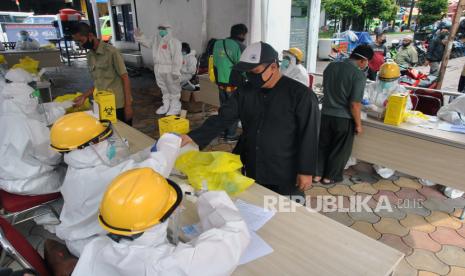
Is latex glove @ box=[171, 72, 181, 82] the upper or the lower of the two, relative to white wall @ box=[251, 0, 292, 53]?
lower

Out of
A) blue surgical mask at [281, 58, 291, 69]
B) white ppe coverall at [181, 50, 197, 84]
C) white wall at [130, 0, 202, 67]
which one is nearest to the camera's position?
blue surgical mask at [281, 58, 291, 69]

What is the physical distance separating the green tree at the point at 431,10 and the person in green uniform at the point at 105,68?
1161 cm

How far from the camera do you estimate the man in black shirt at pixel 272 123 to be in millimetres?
1614

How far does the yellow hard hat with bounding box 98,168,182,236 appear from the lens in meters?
0.84

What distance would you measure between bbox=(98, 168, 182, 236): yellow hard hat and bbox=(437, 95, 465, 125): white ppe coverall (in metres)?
2.86

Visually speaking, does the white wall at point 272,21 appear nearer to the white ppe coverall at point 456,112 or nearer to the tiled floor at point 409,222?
the tiled floor at point 409,222

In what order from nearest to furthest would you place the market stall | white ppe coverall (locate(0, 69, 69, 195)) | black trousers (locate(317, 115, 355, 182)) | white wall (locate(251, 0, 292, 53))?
the market stall → white ppe coverall (locate(0, 69, 69, 195)) → black trousers (locate(317, 115, 355, 182)) → white wall (locate(251, 0, 292, 53))

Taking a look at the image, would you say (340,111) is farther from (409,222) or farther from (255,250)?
(255,250)

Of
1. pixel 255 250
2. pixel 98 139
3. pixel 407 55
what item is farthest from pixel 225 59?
pixel 407 55

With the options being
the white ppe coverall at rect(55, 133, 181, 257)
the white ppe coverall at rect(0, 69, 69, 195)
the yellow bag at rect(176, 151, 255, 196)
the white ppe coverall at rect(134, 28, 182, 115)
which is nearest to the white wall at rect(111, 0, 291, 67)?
the white ppe coverall at rect(134, 28, 182, 115)

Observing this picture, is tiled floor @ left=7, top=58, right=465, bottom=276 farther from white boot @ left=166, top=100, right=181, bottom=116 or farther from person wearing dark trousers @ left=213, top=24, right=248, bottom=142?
white boot @ left=166, top=100, right=181, bottom=116

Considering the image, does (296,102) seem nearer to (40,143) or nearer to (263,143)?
(263,143)

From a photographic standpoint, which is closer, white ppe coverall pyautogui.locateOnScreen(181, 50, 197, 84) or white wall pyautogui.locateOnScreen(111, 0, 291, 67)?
white wall pyautogui.locateOnScreen(111, 0, 291, 67)

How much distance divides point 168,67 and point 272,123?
13.3 ft
